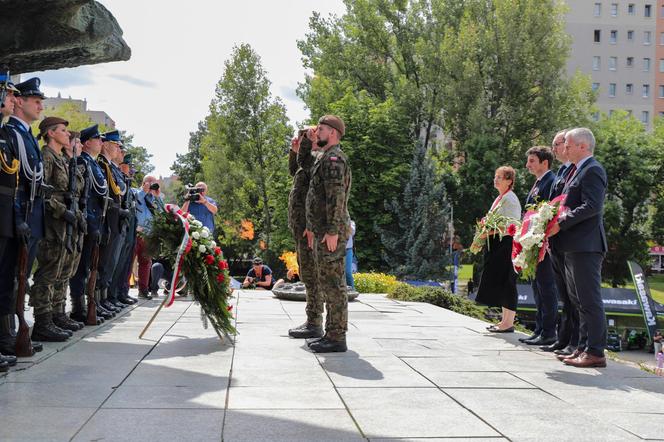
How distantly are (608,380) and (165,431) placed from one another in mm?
3642

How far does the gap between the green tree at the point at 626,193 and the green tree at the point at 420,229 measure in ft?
33.2

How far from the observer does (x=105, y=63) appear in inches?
348

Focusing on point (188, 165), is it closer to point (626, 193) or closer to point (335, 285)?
point (626, 193)

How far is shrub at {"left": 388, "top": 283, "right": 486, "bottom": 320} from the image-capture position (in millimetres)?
12047

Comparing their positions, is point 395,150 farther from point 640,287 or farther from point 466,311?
point 466,311

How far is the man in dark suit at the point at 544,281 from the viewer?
24.7 feet

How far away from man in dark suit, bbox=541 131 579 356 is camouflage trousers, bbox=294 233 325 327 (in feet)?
7.93

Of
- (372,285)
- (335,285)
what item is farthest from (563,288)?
(372,285)

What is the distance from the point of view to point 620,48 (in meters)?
72.8

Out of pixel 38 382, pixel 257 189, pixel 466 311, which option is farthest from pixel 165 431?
pixel 257 189

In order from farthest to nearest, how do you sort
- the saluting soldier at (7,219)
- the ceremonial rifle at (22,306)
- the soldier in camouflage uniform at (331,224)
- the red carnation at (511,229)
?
the red carnation at (511,229) → the soldier in camouflage uniform at (331,224) → the ceremonial rifle at (22,306) → the saluting soldier at (7,219)

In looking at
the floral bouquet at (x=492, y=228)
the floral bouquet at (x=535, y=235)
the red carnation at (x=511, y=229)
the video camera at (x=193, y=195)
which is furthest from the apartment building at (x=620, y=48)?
the floral bouquet at (x=535, y=235)

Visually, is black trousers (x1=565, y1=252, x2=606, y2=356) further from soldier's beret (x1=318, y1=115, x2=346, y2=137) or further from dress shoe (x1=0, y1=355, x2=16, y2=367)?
dress shoe (x1=0, y1=355, x2=16, y2=367)

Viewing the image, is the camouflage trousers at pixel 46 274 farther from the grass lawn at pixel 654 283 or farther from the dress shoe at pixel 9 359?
the grass lawn at pixel 654 283
